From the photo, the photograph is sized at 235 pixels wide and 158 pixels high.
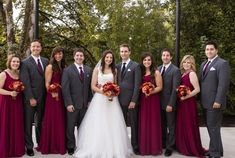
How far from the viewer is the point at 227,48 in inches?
752

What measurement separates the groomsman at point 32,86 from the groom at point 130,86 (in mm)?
1547

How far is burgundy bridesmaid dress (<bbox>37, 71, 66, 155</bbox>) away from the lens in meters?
8.05

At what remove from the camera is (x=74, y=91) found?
316 inches

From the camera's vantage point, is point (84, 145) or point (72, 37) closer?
point (84, 145)

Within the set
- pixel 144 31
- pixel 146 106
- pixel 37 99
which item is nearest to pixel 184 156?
pixel 146 106

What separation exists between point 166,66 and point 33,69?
104 inches

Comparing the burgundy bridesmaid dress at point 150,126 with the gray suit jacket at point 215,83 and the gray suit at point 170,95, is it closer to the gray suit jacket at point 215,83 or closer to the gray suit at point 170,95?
the gray suit at point 170,95

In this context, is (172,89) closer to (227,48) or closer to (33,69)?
(33,69)

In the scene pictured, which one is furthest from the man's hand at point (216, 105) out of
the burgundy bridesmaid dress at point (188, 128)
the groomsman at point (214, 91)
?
the burgundy bridesmaid dress at point (188, 128)

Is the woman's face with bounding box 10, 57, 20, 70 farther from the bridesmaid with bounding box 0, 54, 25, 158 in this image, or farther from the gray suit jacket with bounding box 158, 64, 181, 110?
the gray suit jacket with bounding box 158, 64, 181, 110

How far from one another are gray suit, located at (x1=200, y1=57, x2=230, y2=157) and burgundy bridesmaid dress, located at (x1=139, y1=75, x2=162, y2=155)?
0.95 metres

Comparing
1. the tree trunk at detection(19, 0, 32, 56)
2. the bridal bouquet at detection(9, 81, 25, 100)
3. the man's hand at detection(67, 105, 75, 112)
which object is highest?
the tree trunk at detection(19, 0, 32, 56)

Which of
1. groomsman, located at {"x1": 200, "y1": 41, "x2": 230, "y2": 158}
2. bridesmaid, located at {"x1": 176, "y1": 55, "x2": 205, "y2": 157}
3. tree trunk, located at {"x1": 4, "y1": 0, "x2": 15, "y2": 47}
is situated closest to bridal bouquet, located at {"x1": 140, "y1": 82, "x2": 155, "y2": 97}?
bridesmaid, located at {"x1": 176, "y1": 55, "x2": 205, "y2": 157}

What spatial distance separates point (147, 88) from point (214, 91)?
4.10 feet
